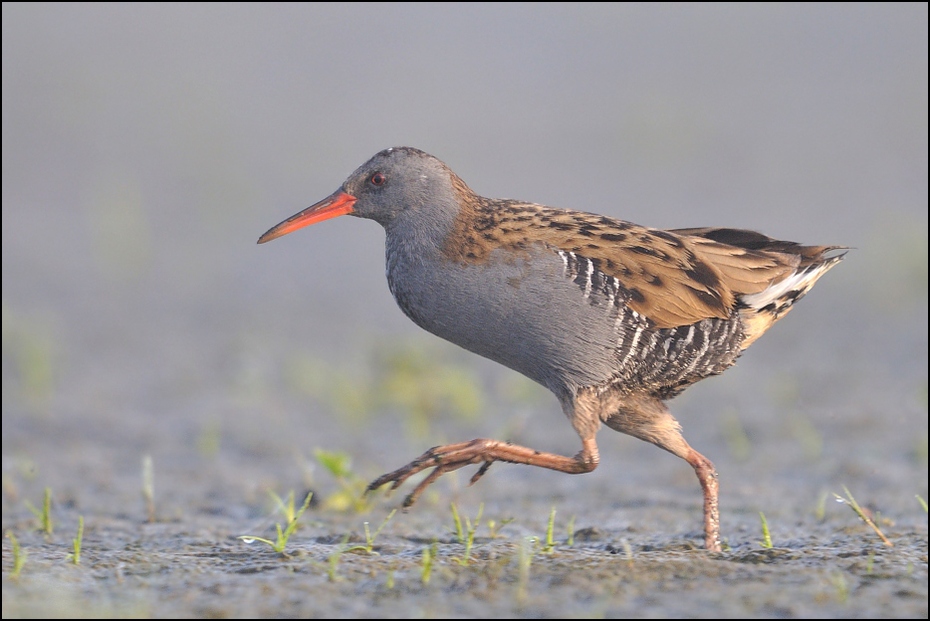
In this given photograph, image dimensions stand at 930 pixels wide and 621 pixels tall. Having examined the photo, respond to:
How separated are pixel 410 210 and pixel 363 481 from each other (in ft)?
5.44

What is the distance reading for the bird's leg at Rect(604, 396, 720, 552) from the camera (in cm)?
497

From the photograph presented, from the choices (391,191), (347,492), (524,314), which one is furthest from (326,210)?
(347,492)

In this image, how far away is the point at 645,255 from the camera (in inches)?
187

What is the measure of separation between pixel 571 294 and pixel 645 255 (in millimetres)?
374

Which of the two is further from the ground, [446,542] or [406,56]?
[406,56]

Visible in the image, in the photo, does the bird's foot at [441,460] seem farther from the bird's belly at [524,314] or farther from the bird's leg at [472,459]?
the bird's belly at [524,314]

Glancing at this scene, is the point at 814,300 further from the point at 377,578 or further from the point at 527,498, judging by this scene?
the point at 377,578

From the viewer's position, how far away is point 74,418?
24.7 ft

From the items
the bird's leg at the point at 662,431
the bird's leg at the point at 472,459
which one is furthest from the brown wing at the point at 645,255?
the bird's leg at the point at 472,459

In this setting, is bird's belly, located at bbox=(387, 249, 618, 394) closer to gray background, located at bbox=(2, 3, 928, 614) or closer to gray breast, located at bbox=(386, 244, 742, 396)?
gray breast, located at bbox=(386, 244, 742, 396)

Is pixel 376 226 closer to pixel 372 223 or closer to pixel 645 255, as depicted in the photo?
pixel 372 223

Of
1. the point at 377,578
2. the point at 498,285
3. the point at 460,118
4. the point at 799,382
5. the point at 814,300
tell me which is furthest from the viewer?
the point at 460,118

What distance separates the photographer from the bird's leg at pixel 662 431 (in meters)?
4.97

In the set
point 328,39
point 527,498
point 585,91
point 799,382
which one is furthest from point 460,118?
point 527,498
